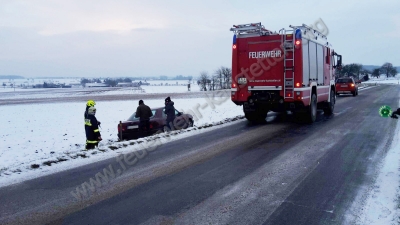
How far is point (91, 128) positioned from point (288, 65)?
6.97m

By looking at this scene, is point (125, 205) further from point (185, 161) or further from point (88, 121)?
point (88, 121)

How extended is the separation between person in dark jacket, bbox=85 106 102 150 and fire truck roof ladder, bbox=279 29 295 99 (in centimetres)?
656

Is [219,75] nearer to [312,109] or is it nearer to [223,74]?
[223,74]

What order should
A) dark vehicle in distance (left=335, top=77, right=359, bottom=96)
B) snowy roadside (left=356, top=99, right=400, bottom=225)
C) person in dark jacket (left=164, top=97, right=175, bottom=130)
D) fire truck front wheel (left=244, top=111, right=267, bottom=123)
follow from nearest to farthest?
1. snowy roadside (left=356, top=99, right=400, bottom=225)
2. person in dark jacket (left=164, top=97, right=175, bottom=130)
3. fire truck front wheel (left=244, top=111, right=267, bottom=123)
4. dark vehicle in distance (left=335, top=77, right=359, bottom=96)

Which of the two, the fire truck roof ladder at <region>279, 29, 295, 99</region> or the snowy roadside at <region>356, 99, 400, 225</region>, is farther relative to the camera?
the fire truck roof ladder at <region>279, 29, 295, 99</region>

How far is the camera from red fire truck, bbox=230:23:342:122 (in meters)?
12.2

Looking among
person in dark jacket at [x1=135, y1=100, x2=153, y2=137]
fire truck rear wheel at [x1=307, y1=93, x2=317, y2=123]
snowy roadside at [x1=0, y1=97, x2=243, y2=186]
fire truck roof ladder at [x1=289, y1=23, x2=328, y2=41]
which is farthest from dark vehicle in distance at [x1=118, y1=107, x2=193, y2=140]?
fire truck roof ladder at [x1=289, y1=23, x2=328, y2=41]

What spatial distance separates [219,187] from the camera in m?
5.86

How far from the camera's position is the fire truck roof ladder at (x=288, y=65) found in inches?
481

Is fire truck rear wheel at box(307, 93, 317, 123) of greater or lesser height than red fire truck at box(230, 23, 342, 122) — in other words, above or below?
below

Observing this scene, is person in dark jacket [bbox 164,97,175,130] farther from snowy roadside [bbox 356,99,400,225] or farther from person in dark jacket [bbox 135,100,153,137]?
snowy roadside [bbox 356,99,400,225]

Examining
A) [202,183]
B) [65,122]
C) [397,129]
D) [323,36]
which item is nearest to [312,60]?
[323,36]

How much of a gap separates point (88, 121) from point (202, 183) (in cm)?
486

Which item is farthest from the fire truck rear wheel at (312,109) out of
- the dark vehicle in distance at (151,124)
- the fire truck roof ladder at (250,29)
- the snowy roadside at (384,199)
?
the snowy roadside at (384,199)
